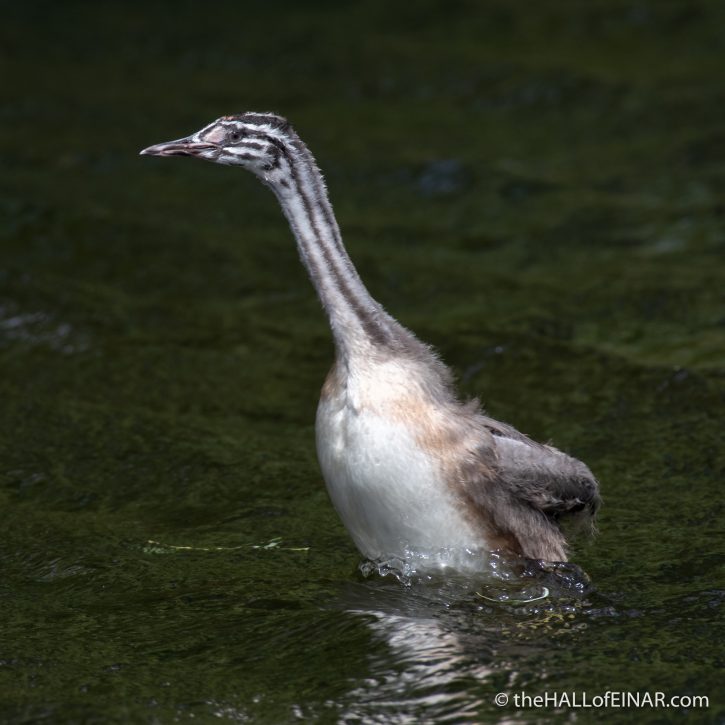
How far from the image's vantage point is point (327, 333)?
41.3 feet

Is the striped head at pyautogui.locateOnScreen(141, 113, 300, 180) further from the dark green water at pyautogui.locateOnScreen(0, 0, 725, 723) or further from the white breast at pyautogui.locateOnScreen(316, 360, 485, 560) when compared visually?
the dark green water at pyautogui.locateOnScreen(0, 0, 725, 723)

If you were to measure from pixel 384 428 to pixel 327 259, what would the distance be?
101 cm

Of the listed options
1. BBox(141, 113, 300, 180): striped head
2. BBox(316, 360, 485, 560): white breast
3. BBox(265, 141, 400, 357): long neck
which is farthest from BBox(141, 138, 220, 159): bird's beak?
BBox(316, 360, 485, 560): white breast

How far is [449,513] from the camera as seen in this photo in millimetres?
7477

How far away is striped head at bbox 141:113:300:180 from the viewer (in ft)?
24.9

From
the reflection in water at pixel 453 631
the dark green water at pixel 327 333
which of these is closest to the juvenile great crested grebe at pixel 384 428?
the reflection in water at pixel 453 631

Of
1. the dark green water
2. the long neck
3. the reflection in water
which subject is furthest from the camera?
the long neck

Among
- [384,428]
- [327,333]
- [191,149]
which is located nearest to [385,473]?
[384,428]

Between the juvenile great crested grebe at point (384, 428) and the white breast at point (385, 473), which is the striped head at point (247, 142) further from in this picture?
the white breast at point (385, 473)

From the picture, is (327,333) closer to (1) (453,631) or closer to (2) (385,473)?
Result: (2) (385,473)

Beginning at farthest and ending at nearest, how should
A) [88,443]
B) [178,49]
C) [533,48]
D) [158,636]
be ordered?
[178,49] → [533,48] → [88,443] → [158,636]

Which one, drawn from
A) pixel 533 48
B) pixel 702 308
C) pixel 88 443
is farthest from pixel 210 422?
pixel 533 48

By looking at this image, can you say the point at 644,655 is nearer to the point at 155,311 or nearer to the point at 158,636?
the point at 158,636

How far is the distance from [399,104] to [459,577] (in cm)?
1217
